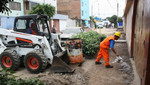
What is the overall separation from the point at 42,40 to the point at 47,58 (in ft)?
2.51

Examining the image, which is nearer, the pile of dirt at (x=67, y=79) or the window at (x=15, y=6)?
the pile of dirt at (x=67, y=79)

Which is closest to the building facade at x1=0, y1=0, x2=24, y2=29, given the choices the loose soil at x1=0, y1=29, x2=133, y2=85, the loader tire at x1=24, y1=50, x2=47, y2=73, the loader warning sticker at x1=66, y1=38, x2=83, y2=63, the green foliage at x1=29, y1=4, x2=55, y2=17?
the green foliage at x1=29, y1=4, x2=55, y2=17

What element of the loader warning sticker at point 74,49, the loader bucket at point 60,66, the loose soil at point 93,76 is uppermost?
the loader warning sticker at point 74,49

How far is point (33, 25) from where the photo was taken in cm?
641

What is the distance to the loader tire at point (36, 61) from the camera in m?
5.84

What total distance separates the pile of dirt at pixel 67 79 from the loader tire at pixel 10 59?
1.58 meters

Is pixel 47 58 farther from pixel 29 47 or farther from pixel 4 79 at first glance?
pixel 4 79

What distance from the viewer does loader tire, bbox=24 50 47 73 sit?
584cm

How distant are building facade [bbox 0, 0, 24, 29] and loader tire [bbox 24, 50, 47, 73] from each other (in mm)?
14784

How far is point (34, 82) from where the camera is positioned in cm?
333

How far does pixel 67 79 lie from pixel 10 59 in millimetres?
2822

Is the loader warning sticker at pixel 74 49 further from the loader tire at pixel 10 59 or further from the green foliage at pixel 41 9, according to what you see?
the green foliage at pixel 41 9

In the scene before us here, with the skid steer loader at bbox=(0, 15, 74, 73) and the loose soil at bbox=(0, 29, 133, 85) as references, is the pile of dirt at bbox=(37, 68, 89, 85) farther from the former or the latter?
the skid steer loader at bbox=(0, 15, 74, 73)

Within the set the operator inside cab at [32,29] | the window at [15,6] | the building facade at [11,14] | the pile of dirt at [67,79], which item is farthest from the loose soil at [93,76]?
the window at [15,6]
